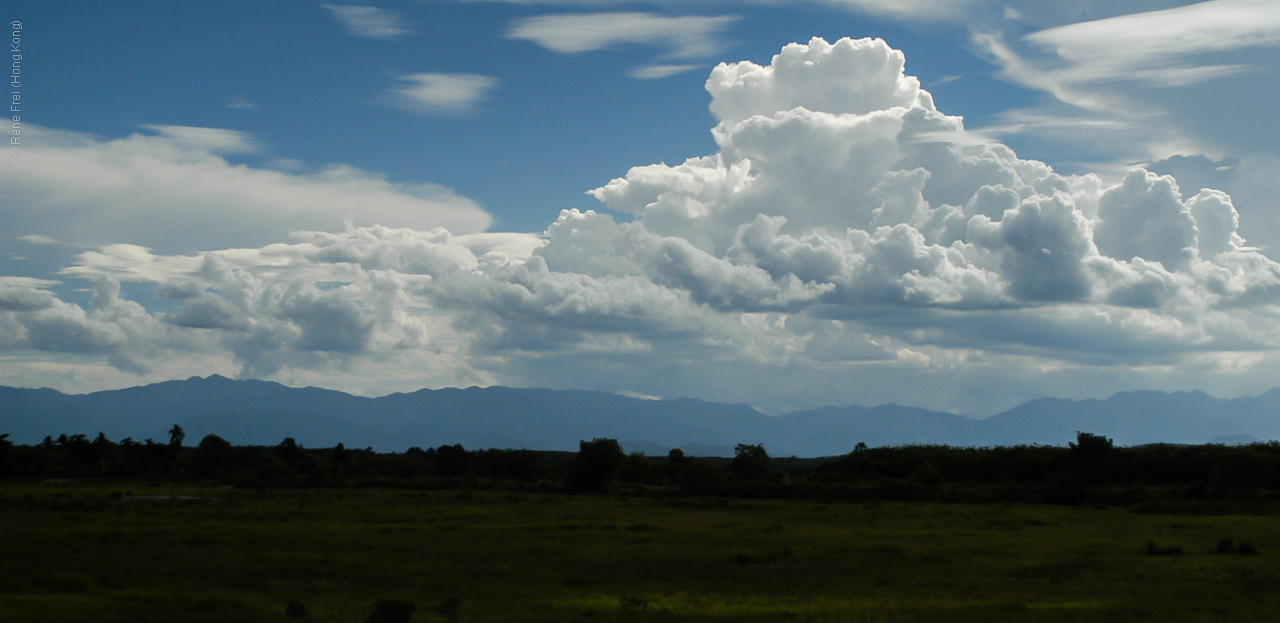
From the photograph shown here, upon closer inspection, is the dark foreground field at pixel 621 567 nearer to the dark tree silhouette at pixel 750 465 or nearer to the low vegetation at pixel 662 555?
the low vegetation at pixel 662 555

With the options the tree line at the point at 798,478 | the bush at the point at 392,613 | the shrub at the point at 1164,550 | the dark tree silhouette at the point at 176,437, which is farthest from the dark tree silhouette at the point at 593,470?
the bush at the point at 392,613

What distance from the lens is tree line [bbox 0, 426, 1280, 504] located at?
295 ft

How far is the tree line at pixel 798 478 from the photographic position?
90.1 m

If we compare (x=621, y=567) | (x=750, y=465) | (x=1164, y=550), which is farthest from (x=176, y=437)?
(x=1164, y=550)

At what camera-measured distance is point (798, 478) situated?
126 meters

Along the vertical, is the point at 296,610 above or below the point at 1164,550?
below

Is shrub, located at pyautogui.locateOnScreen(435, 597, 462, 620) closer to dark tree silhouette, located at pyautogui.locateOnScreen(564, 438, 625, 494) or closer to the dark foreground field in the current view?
the dark foreground field

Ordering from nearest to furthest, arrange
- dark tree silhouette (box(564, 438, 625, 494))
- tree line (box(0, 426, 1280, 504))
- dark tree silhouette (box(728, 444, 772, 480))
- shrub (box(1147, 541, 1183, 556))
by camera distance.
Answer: shrub (box(1147, 541, 1183, 556)) < tree line (box(0, 426, 1280, 504)) < dark tree silhouette (box(564, 438, 625, 494)) < dark tree silhouette (box(728, 444, 772, 480))

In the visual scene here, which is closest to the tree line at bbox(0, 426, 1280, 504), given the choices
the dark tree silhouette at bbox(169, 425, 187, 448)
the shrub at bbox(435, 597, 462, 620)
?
the dark tree silhouette at bbox(169, 425, 187, 448)

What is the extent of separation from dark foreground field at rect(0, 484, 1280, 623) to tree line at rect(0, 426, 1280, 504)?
87.5ft

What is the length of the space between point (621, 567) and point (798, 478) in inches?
3590

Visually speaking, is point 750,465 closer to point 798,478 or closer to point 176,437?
point 798,478

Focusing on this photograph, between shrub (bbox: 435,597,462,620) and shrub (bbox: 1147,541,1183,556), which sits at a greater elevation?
shrub (bbox: 1147,541,1183,556)

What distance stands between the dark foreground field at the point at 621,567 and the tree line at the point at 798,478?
26.7 m
